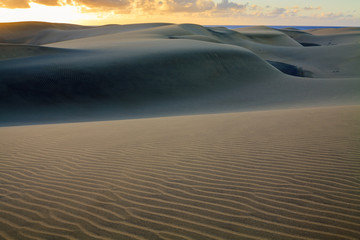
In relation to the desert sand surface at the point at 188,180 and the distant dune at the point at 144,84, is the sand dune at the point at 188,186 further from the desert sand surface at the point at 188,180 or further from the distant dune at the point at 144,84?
the distant dune at the point at 144,84

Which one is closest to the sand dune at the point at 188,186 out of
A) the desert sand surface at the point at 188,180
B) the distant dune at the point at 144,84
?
the desert sand surface at the point at 188,180

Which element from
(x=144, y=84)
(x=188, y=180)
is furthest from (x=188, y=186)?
(x=144, y=84)

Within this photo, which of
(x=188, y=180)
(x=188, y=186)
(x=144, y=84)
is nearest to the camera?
(x=188, y=186)

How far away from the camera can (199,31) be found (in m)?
68.5

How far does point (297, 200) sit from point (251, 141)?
280 centimetres

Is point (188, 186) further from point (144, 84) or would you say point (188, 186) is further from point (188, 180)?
point (144, 84)

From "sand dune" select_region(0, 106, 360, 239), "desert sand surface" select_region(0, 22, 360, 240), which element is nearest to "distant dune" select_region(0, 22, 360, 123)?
"desert sand surface" select_region(0, 22, 360, 240)

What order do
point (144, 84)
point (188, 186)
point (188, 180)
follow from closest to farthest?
point (188, 186) → point (188, 180) → point (144, 84)

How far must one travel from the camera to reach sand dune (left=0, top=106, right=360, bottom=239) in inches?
125

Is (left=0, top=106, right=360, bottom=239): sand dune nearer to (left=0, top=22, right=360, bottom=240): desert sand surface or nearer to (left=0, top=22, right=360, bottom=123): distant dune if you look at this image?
(left=0, top=22, right=360, bottom=240): desert sand surface

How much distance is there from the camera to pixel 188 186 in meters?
4.16

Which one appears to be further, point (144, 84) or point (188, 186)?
point (144, 84)

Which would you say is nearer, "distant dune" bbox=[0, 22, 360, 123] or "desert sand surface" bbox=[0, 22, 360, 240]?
"desert sand surface" bbox=[0, 22, 360, 240]

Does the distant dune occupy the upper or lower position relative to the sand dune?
upper
